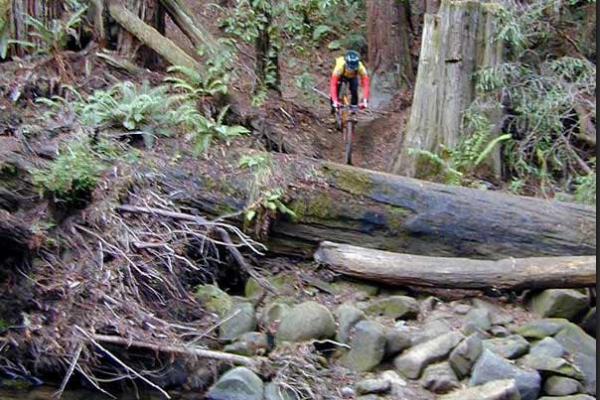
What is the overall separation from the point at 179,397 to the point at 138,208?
2.06 m

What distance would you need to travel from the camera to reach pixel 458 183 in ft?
32.8

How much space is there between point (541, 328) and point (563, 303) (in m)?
0.46

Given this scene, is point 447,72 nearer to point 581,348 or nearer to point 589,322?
point 589,322

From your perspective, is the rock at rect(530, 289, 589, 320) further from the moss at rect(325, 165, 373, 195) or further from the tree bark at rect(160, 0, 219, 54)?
the tree bark at rect(160, 0, 219, 54)

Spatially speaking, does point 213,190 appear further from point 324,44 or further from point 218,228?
point 324,44

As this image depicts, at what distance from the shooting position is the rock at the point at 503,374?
7.17 m

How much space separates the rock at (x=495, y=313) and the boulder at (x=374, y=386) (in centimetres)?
143

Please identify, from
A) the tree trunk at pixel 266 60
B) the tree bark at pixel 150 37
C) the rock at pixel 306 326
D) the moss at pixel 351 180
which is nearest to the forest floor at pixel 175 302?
the rock at pixel 306 326

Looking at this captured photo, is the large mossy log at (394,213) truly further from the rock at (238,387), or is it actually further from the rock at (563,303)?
the rock at (238,387)

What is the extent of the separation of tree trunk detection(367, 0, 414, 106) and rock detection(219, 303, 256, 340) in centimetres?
687

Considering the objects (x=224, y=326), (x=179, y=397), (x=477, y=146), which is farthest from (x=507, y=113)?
(x=179, y=397)

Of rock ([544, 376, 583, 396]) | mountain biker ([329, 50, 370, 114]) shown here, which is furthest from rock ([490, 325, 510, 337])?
mountain biker ([329, 50, 370, 114])

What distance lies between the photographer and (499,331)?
26.4 ft

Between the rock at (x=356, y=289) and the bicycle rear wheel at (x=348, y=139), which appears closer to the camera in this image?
the rock at (x=356, y=289)
